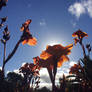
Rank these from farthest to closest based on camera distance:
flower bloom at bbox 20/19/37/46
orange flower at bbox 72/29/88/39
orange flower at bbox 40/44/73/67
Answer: orange flower at bbox 72/29/88/39 < flower bloom at bbox 20/19/37/46 < orange flower at bbox 40/44/73/67

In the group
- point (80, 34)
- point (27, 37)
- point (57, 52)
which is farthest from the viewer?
point (80, 34)

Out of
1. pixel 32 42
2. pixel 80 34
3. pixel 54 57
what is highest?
pixel 80 34

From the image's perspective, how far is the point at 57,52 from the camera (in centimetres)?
175

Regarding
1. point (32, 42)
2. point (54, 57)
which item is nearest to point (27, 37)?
point (32, 42)

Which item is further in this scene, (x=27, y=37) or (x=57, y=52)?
(x=27, y=37)

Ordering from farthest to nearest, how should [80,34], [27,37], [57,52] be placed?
1. [80,34]
2. [27,37]
3. [57,52]

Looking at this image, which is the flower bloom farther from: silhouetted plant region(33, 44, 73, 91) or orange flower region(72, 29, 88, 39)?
orange flower region(72, 29, 88, 39)

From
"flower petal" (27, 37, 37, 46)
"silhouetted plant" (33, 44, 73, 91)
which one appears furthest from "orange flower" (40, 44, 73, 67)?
"flower petal" (27, 37, 37, 46)

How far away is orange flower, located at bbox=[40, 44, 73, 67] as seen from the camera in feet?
5.58

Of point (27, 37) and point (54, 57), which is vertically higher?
point (27, 37)

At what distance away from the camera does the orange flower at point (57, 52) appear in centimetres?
170

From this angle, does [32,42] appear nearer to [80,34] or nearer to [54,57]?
[54,57]

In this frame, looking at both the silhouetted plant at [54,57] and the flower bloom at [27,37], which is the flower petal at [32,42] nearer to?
the flower bloom at [27,37]

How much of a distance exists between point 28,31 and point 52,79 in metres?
0.81
